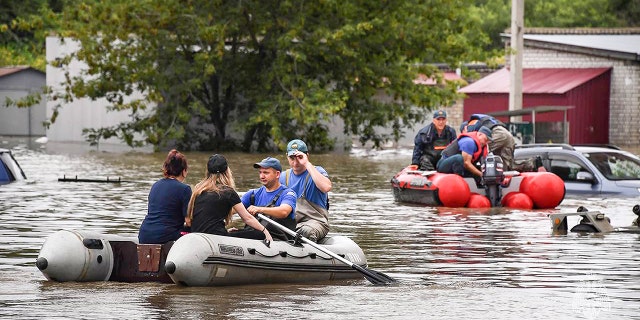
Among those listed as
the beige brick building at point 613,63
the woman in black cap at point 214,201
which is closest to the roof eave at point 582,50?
the beige brick building at point 613,63

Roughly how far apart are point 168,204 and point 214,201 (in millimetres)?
440

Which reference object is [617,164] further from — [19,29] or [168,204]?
[19,29]

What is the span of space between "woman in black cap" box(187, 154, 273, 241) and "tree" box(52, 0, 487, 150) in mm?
31453

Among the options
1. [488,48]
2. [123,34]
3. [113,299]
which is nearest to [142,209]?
[113,299]

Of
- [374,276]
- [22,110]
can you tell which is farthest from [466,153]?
[22,110]

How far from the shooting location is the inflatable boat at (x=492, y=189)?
24969 mm

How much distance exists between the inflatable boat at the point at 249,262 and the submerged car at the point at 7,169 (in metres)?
16.8

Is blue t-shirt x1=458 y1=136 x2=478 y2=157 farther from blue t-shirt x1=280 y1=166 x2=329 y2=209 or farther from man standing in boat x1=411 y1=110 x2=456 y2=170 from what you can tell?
blue t-shirt x1=280 y1=166 x2=329 y2=209

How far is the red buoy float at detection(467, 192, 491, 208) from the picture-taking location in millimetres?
25156

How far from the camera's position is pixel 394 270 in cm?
1627

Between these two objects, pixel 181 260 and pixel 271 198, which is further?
pixel 271 198

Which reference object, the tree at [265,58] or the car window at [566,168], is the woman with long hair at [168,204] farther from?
the tree at [265,58]

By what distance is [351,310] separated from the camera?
1299 cm

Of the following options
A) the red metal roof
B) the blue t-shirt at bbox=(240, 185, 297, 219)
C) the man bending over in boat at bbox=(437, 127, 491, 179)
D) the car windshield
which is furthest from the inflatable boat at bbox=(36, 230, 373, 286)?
the red metal roof
